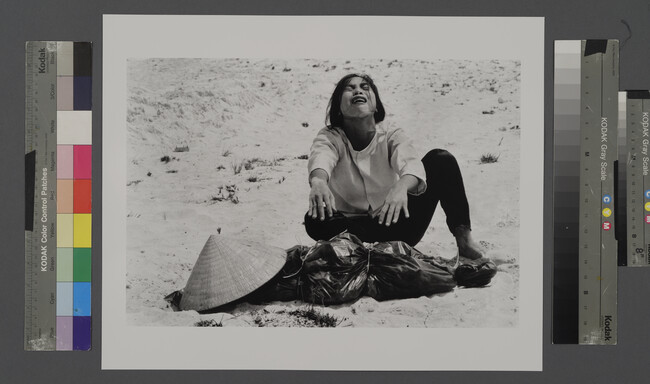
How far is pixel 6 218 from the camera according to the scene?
8.83 feet

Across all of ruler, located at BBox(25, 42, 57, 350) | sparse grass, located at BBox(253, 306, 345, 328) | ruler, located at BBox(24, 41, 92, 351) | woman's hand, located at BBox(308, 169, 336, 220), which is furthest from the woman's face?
ruler, located at BBox(25, 42, 57, 350)

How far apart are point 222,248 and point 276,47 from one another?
1202 mm

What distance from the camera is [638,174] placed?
8.71 ft

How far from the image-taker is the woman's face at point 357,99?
2.64 metres

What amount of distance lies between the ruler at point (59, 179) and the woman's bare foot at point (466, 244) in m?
2.16

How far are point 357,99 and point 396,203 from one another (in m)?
0.64

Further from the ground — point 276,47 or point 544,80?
point 276,47

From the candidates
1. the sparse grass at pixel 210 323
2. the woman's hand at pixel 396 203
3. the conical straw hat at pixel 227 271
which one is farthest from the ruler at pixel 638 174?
the sparse grass at pixel 210 323

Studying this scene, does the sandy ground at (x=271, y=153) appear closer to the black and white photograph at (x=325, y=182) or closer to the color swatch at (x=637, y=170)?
the black and white photograph at (x=325, y=182)

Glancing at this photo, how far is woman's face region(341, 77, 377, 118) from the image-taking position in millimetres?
2637

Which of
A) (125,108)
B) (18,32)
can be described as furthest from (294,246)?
(18,32)

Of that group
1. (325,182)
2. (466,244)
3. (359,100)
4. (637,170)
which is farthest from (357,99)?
(637,170)

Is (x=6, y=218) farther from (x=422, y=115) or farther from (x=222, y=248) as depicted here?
(x=422, y=115)

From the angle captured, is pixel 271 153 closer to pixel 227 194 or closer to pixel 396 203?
pixel 227 194
